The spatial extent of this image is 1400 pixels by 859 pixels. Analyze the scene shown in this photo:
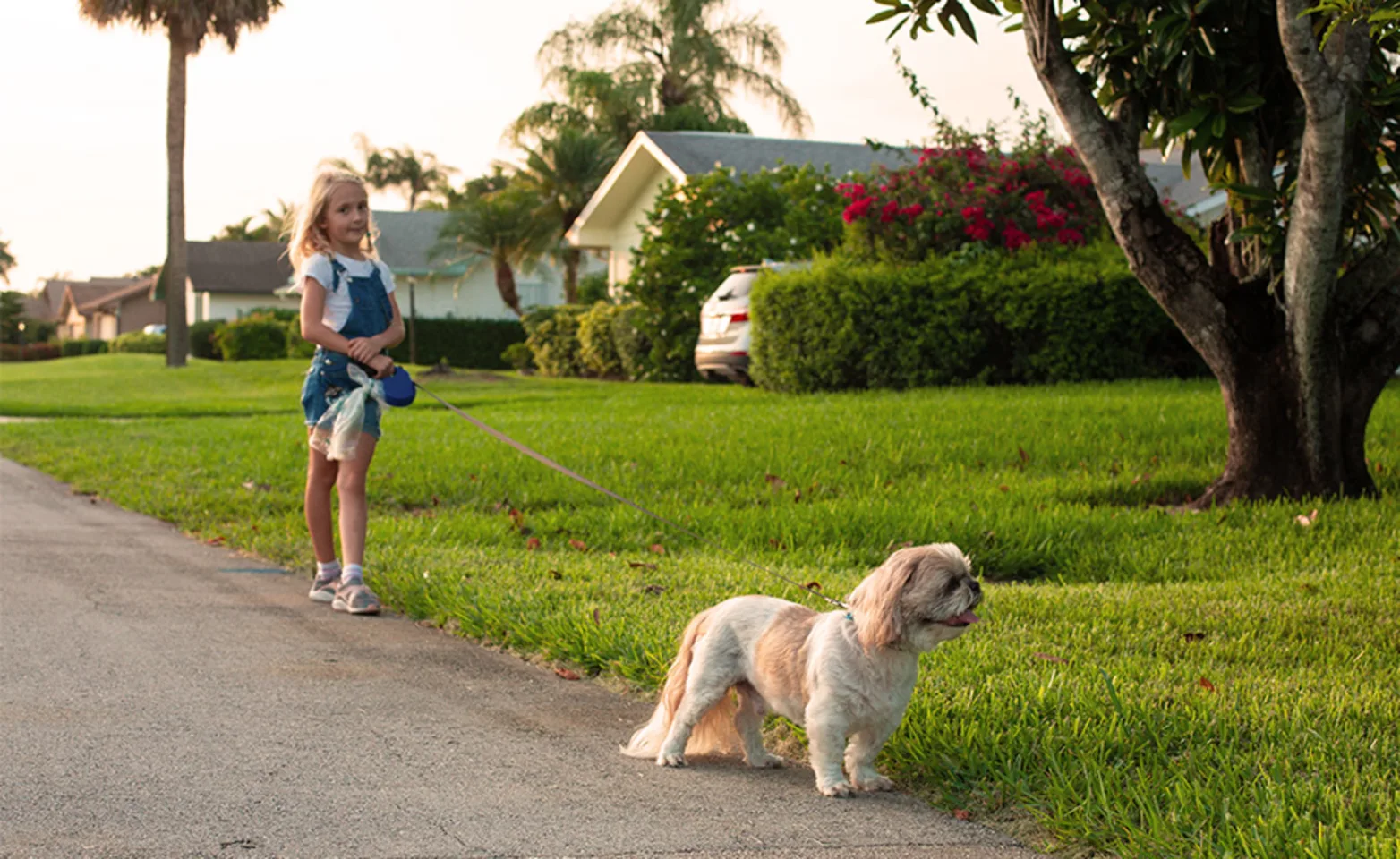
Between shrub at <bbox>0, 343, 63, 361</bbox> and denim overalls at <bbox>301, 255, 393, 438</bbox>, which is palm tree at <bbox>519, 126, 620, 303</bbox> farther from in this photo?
shrub at <bbox>0, 343, 63, 361</bbox>

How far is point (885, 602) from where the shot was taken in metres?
3.71

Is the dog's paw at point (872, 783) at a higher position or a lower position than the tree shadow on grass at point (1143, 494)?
lower

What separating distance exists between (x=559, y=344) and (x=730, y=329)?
1162 cm

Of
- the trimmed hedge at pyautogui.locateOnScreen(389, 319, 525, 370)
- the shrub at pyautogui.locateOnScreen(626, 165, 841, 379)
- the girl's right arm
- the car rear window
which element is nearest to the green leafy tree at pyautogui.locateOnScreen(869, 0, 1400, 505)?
the girl's right arm

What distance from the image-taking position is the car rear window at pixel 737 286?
20.6m

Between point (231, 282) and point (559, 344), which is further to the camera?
point (231, 282)

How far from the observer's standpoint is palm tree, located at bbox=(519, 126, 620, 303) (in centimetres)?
4362

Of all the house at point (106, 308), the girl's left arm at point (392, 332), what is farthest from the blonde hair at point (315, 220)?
the house at point (106, 308)

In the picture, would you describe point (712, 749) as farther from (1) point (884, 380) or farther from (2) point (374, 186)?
(2) point (374, 186)

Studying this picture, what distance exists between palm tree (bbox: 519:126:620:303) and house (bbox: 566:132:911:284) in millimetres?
7766

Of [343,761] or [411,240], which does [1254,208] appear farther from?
[411,240]

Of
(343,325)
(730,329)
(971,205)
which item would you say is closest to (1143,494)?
(343,325)

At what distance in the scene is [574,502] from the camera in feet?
31.1

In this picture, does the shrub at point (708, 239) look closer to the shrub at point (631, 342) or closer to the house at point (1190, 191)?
the shrub at point (631, 342)
